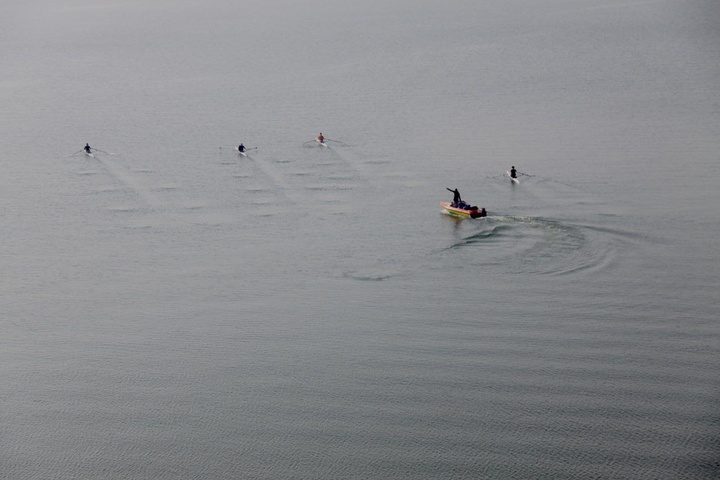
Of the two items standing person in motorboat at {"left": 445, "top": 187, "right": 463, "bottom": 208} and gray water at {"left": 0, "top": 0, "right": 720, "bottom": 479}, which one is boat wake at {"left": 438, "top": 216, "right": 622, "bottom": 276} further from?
standing person in motorboat at {"left": 445, "top": 187, "right": 463, "bottom": 208}

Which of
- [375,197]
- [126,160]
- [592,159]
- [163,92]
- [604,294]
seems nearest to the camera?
[604,294]

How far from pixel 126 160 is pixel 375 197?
1814 cm

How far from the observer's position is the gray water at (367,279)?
28.0 m

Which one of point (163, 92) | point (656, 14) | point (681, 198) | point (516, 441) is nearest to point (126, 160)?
point (163, 92)

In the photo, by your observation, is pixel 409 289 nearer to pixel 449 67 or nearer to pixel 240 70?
pixel 449 67

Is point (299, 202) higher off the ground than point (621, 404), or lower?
higher

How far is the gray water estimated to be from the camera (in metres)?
28.0

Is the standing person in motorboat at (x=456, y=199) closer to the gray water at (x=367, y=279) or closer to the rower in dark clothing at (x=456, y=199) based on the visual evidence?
the rower in dark clothing at (x=456, y=199)

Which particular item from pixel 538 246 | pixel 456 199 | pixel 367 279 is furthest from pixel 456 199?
pixel 367 279

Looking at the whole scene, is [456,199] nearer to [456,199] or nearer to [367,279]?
[456,199]

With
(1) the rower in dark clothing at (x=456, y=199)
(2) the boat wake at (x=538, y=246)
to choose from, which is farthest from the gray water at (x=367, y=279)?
(1) the rower in dark clothing at (x=456, y=199)

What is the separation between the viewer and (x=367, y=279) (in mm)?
38750

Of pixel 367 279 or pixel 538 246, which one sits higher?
pixel 538 246

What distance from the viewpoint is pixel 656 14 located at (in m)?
107
